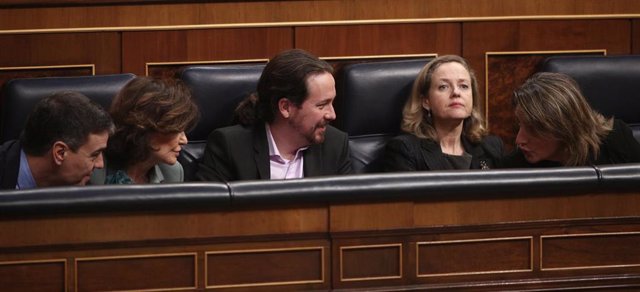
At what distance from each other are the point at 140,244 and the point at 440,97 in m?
0.77

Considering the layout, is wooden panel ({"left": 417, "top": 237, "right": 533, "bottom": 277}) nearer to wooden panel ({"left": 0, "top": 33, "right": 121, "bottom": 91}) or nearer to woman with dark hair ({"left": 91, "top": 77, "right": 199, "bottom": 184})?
woman with dark hair ({"left": 91, "top": 77, "right": 199, "bottom": 184})

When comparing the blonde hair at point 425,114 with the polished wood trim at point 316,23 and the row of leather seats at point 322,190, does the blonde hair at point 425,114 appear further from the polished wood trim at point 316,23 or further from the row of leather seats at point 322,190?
the row of leather seats at point 322,190

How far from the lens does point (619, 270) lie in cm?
151

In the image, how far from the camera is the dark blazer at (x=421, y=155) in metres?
1.98

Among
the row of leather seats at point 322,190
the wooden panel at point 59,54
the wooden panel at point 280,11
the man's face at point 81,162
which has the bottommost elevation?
the row of leather seats at point 322,190

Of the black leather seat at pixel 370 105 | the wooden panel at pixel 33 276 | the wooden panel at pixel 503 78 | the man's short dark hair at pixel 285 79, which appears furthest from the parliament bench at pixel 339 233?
the wooden panel at pixel 503 78

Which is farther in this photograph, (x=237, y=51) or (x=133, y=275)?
(x=237, y=51)

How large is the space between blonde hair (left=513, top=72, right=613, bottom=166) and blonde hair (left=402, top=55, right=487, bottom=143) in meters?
0.15

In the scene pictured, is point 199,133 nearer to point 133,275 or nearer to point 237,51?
point 237,51

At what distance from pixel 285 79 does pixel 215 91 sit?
0.45 feet

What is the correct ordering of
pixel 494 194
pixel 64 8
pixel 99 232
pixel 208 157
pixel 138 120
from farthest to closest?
pixel 64 8, pixel 208 157, pixel 138 120, pixel 494 194, pixel 99 232

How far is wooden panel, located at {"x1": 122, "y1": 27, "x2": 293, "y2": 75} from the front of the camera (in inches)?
86.2

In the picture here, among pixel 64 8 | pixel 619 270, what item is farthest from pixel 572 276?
pixel 64 8

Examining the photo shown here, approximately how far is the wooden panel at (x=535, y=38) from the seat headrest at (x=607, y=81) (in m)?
0.14
